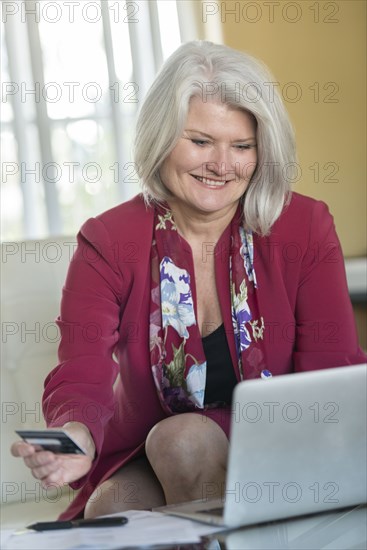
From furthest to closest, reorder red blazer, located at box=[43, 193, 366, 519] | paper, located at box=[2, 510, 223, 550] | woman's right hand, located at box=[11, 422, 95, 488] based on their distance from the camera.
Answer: red blazer, located at box=[43, 193, 366, 519], woman's right hand, located at box=[11, 422, 95, 488], paper, located at box=[2, 510, 223, 550]

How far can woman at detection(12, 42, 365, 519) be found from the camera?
1673 mm

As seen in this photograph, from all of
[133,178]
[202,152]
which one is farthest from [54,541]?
[133,178]

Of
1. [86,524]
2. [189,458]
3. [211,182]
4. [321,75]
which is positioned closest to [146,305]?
[211,182]

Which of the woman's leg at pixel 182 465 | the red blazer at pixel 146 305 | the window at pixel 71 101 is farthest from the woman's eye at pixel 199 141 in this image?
the window at pixel 71 101

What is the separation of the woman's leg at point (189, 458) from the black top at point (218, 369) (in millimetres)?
227

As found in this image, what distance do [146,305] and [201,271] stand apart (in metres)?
0.13

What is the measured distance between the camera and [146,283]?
1722 millimetres

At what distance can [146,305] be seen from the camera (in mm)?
1722

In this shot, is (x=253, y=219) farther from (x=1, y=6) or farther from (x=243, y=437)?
(x=1, y=6)

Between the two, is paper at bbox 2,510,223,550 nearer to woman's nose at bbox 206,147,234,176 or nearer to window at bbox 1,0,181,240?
woman's nose at bbox 206,147,234,176

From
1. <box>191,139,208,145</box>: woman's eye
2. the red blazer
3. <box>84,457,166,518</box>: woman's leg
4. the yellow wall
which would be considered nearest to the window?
the yellow wall

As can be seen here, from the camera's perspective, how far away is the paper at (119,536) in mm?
1007

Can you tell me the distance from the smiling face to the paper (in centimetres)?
75

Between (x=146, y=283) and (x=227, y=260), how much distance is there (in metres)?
0.16
